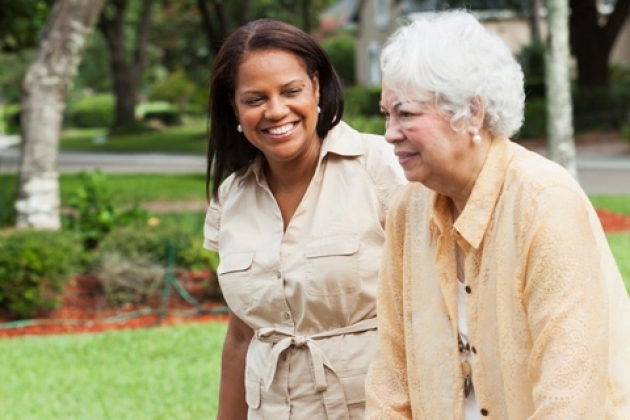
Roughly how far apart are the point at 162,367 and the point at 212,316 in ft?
6.56

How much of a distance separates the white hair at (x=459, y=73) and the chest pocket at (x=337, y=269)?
82 cm

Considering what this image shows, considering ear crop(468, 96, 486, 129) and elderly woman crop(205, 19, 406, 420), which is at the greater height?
ear crop(468, 96, 486, 129)

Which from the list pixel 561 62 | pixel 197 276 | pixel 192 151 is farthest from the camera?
pixel 192 151

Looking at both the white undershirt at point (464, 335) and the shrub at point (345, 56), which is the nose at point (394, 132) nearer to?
the white undershirt at point (464, 335)

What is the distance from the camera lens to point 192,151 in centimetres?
3469

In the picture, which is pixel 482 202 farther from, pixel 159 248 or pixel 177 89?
pixel 177 89

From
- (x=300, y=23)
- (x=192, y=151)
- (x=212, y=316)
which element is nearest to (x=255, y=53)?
(x=212, y=316)

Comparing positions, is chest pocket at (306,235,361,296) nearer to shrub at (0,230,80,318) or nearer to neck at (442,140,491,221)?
neck at (442,140,491,221)

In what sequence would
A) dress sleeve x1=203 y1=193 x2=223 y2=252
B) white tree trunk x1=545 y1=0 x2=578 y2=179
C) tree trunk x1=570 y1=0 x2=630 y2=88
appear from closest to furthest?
dress sleeve x1=203 y1=193 x2=223 y2=252, white tree trunk x1=545 y1=0 x2=578 y2=179, tree trunk x1=570 y1=0 x2=630 y2=88

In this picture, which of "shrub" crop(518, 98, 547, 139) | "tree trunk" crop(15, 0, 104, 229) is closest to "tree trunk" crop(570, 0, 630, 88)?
"shrub" crop(518, 98, 547, 139)

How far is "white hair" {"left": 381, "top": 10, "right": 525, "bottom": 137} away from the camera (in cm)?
246

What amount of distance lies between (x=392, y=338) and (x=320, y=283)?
0.49 meters

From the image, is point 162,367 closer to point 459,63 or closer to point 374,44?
point 459,63

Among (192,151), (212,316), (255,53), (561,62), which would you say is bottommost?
(192,151)
